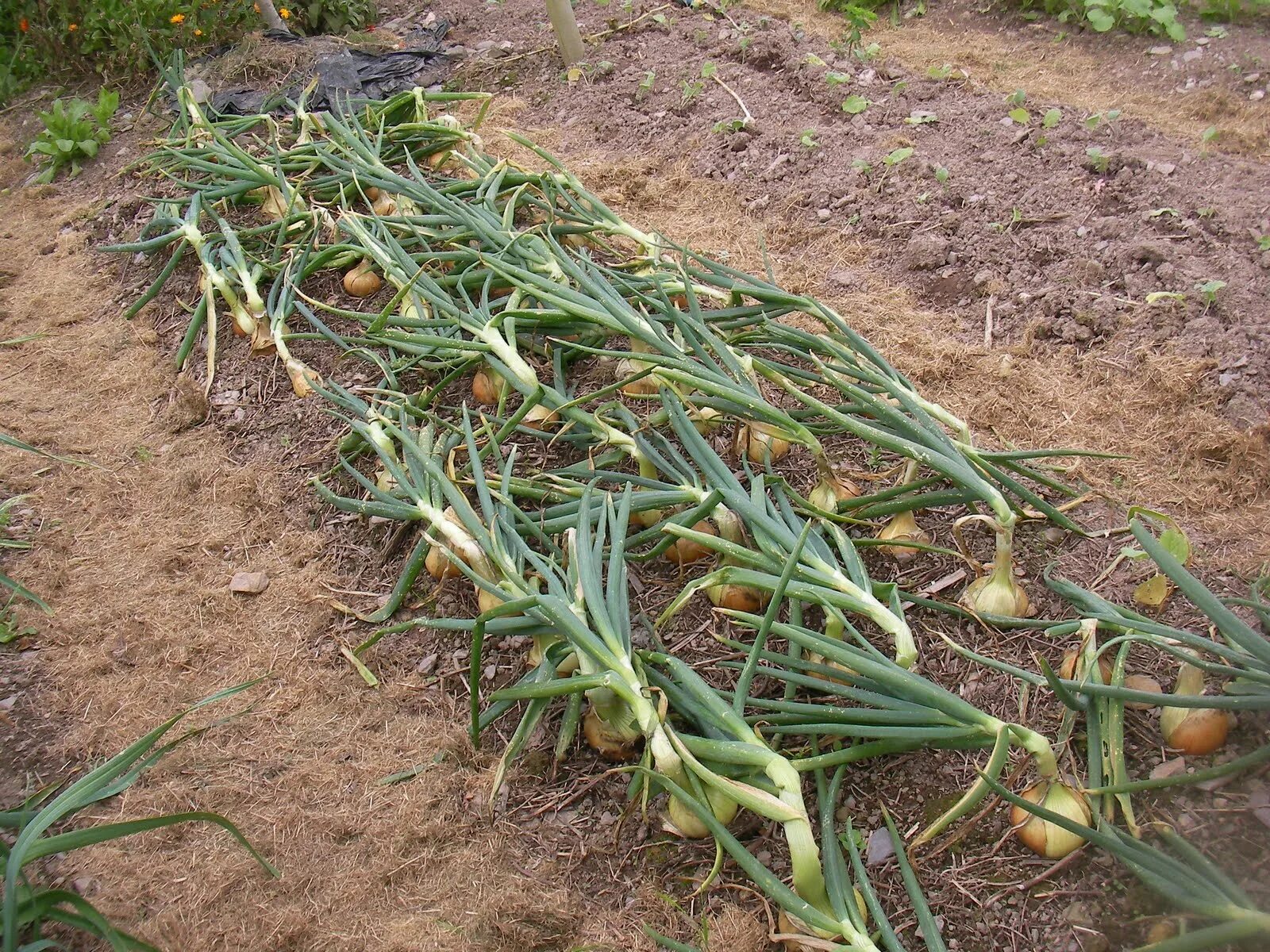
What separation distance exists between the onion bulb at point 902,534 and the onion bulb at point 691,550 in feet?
1.01

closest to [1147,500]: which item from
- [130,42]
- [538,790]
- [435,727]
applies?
[538,790]

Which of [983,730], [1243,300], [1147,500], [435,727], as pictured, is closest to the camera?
[983,730]

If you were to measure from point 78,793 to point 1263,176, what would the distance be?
3102 mm

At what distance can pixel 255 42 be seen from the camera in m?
4.09

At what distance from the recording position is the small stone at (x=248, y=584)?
200cm

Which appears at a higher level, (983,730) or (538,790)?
(983,730)

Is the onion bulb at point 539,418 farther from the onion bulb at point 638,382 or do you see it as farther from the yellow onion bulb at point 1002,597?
the yellow onion bulb at point 1002,597

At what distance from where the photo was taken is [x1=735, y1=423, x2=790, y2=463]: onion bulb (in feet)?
6.08

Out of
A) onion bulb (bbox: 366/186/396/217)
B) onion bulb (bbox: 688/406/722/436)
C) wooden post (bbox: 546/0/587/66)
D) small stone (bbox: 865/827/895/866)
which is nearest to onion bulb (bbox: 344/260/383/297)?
onion bulb (bbox: 366/186/396/217)

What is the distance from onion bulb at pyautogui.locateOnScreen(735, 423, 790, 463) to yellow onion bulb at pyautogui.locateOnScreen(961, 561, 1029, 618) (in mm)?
466

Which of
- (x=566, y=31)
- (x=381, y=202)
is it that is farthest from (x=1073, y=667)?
(x=566, y=31)

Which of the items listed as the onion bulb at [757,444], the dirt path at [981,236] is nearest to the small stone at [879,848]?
the onion bulb at [757,444]

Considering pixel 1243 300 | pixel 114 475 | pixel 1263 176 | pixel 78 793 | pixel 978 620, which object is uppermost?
pixel 1263 176

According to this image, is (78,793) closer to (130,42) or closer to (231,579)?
(231,579)
